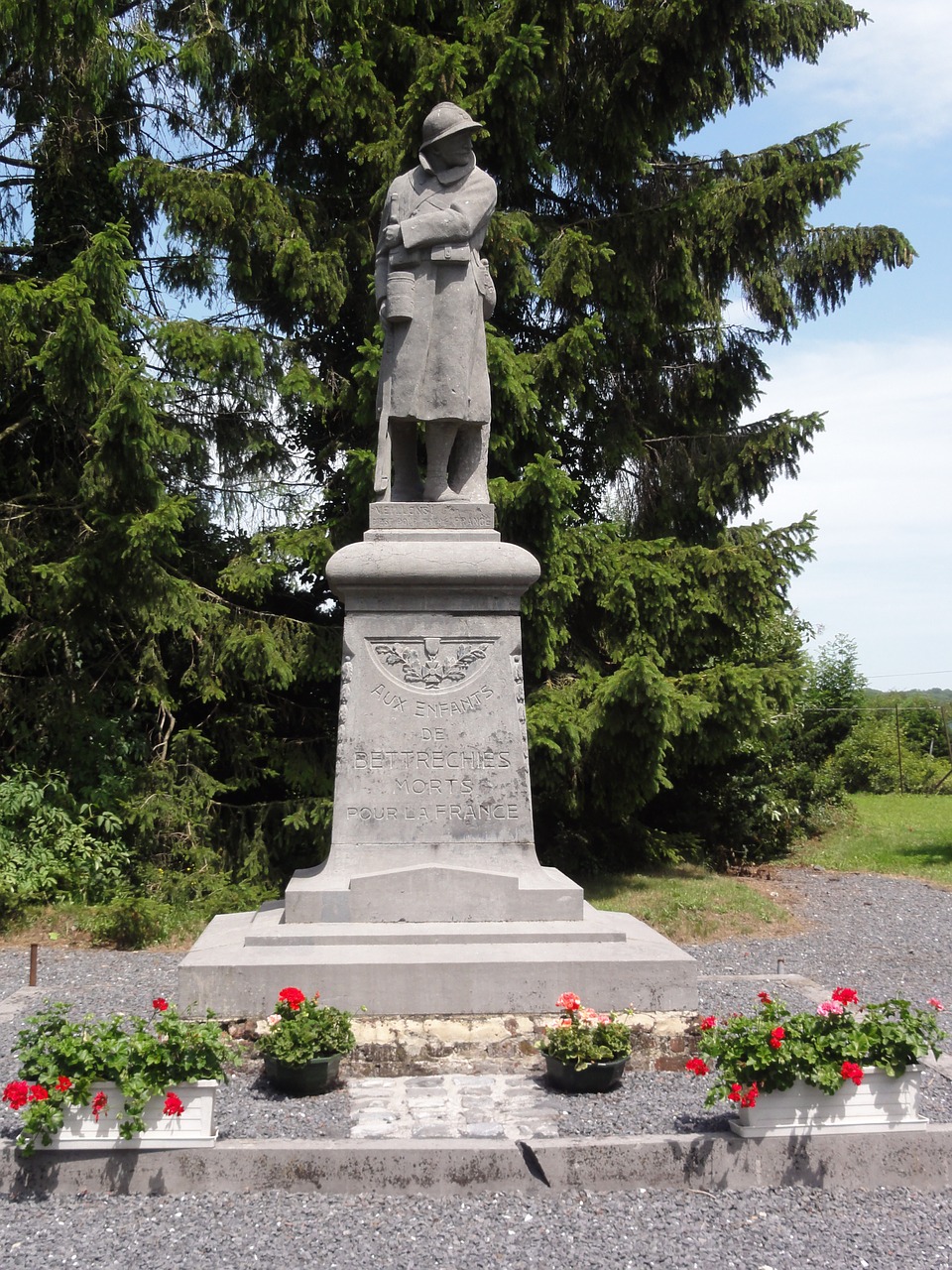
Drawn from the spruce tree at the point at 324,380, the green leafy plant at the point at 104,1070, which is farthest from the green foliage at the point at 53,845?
the green leafy plant at the point at 104,1070

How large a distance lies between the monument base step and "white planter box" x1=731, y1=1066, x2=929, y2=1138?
1.03 m

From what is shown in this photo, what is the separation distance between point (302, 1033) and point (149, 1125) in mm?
743

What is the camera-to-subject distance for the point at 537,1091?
14.1ft

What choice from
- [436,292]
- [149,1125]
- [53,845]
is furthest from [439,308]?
[53,845]

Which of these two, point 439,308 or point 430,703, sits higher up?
point 439,308

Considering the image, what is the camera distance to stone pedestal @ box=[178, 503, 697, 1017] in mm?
4938

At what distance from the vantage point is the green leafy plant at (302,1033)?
416 cm

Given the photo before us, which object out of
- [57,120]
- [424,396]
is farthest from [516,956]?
[57,120]

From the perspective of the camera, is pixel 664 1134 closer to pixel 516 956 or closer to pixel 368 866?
pixel 516 956

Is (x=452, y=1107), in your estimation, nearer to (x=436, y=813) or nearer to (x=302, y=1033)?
(x=302, y=1033)

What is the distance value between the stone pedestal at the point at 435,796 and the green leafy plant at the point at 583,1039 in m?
0.43

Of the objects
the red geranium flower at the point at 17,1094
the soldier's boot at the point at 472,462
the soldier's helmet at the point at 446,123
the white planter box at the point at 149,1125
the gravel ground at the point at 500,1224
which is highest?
the soldier's helmet at the point at 446,123

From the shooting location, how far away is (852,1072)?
3.60m

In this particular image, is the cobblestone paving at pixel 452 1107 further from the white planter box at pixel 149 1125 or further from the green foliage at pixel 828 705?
the green foliage at pixel 828 705
